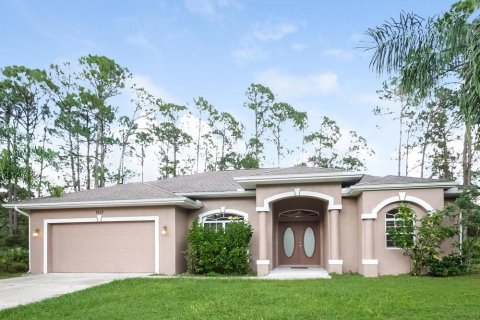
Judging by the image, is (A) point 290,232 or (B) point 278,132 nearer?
(A) point 290,232

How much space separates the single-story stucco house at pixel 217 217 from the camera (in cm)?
1417

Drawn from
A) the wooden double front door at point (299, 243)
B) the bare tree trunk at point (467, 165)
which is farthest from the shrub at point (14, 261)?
the bare tree trunk at point (467, 165)

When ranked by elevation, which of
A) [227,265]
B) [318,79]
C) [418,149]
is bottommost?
[227,265]

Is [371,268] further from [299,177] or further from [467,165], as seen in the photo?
[467,165]

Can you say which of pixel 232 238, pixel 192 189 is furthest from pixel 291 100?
pixel 232 238

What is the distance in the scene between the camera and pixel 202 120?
3297 centimetres

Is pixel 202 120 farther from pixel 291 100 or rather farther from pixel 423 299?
pixel 423 299

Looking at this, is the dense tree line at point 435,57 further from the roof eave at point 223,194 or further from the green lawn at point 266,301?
the roof eave at point 223,194

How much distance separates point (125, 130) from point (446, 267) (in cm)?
2255

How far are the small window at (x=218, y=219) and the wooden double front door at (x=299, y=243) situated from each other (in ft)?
8.78

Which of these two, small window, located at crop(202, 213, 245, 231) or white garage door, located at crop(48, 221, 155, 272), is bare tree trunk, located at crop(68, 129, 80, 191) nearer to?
white garage door, located at crop(48, 221, 155, 272)

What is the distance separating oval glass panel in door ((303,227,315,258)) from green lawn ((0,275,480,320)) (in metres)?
5.65

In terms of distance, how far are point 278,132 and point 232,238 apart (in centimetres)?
1886

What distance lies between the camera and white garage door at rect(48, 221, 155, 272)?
1534cm
